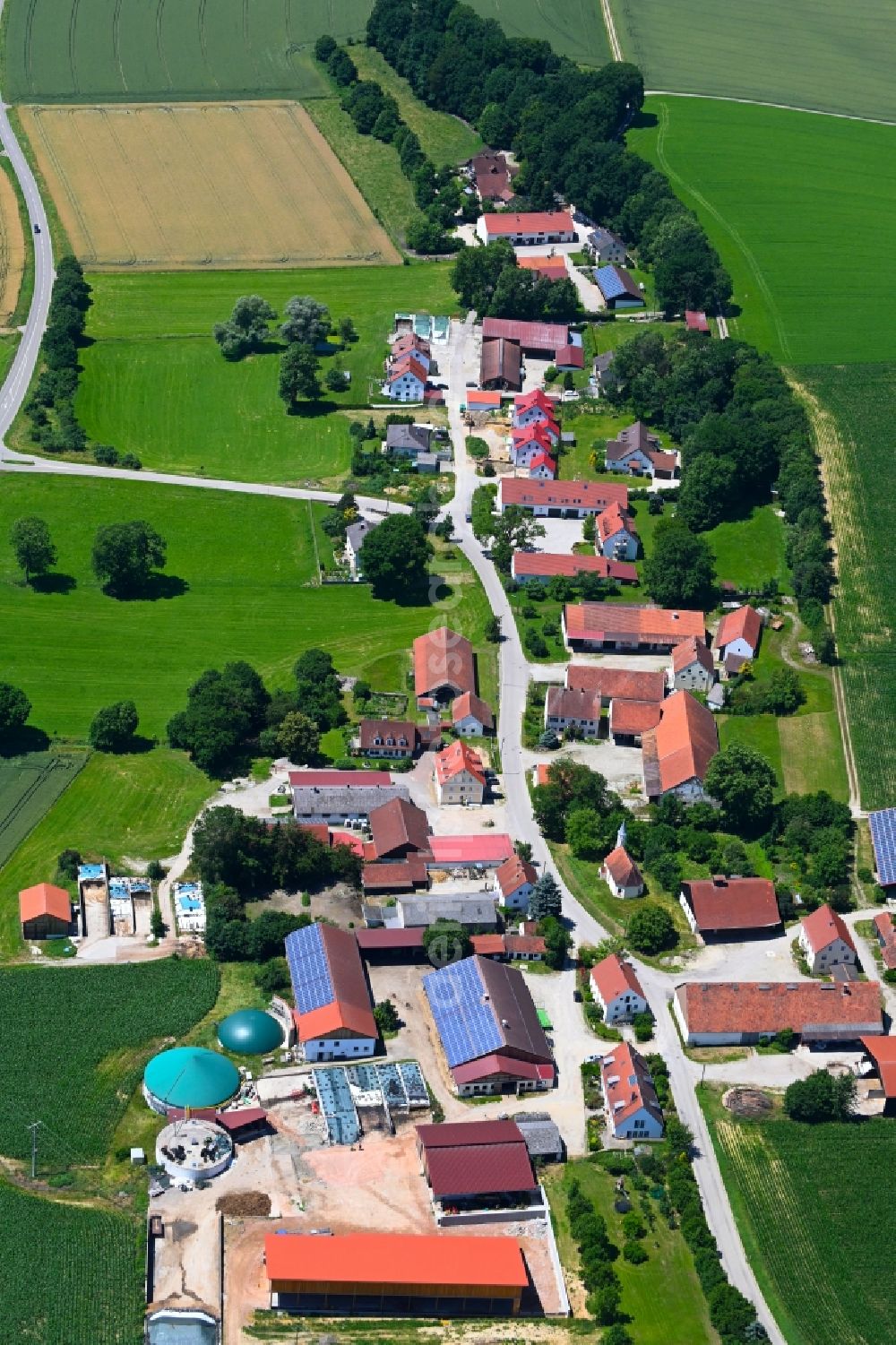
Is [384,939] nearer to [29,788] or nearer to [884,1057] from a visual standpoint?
[29,788]

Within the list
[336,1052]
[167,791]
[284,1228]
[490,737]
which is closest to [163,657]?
[167,791]

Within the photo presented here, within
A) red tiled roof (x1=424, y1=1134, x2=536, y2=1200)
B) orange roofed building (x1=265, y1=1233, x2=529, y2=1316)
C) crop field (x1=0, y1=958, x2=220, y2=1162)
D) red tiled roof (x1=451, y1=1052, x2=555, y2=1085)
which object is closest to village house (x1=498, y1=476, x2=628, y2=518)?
crop field (x1=0, y1=958, x2=220, y2=1162)

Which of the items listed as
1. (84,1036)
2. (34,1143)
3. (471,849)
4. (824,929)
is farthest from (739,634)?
(34,1143)

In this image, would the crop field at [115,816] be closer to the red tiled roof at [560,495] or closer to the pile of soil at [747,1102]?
the pile of soil at [747,1102]

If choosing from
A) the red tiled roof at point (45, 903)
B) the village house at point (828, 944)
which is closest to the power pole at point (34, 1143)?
the red tiled roof at point (45, 903)

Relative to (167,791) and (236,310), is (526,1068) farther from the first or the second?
(236,310)

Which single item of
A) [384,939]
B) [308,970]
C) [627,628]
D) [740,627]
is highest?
[740,627]

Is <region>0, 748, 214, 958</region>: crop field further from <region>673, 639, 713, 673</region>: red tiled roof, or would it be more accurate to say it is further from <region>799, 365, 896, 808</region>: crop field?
<region>799, 365, 896, 808</region>: crop field
